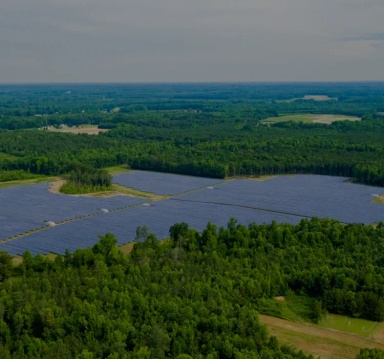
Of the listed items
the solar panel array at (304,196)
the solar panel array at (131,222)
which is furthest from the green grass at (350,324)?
the solar panel array at (304,196)

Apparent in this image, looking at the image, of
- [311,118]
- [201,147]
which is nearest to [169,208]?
[201,147]

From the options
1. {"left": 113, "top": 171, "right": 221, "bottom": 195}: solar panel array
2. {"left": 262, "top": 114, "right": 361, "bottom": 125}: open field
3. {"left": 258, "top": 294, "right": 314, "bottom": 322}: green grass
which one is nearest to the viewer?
{"left": 258, "top": 294, "right": 314, "bottom": 322}: green grass

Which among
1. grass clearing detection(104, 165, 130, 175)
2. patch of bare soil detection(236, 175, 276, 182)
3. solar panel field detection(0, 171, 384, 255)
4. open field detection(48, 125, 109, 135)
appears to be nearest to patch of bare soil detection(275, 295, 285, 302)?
solar panel field detection(0, 171, 384, 255)

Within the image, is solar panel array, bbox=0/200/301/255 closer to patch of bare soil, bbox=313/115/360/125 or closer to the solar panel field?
the solar panel field

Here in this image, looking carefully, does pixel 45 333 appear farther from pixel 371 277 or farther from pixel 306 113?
pixel 306 113

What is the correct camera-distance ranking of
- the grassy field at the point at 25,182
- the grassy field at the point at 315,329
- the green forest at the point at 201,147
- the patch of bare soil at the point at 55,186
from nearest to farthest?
the grassy field at the point at 315,329 → the patch of bare soil at the point at 55,186 → the grassy field at the point at 25,182 → the green forest at the point at 201,147

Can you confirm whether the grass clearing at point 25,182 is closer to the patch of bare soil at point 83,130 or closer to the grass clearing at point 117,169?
the grass clearing at point 117,169

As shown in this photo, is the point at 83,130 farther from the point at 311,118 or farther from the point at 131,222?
the point at 131,222
